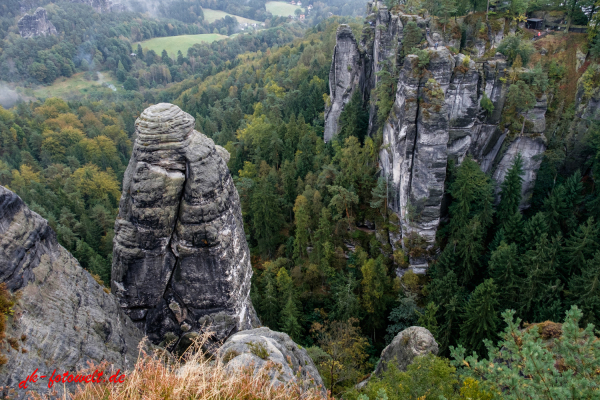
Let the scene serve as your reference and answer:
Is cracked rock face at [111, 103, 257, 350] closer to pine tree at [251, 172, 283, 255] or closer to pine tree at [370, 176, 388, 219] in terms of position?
pine tree at [370, 176, 388, 219]

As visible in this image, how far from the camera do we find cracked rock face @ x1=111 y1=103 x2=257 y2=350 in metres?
15.7

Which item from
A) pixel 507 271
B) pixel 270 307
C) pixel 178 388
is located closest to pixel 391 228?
pixel 507 271

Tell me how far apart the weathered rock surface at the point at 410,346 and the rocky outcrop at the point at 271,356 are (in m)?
9.39

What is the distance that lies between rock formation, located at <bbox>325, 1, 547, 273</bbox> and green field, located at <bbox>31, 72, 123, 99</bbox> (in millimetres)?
129071

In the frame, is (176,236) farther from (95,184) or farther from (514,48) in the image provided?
(95,184)

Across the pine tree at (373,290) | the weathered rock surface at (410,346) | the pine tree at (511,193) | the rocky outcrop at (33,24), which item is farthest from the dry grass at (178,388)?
the rocky outcrop at (33,24)

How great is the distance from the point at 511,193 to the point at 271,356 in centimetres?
3137

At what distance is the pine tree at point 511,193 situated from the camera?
3606 cm

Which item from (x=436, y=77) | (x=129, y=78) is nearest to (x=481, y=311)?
(x=436, y=77)

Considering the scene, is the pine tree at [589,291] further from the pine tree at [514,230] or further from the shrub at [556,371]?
the shrub at [556,371]

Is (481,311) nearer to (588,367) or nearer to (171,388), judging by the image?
(588,367)

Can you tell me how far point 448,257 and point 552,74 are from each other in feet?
74.4

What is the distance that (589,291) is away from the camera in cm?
2569

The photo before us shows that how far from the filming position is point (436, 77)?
112 ft
